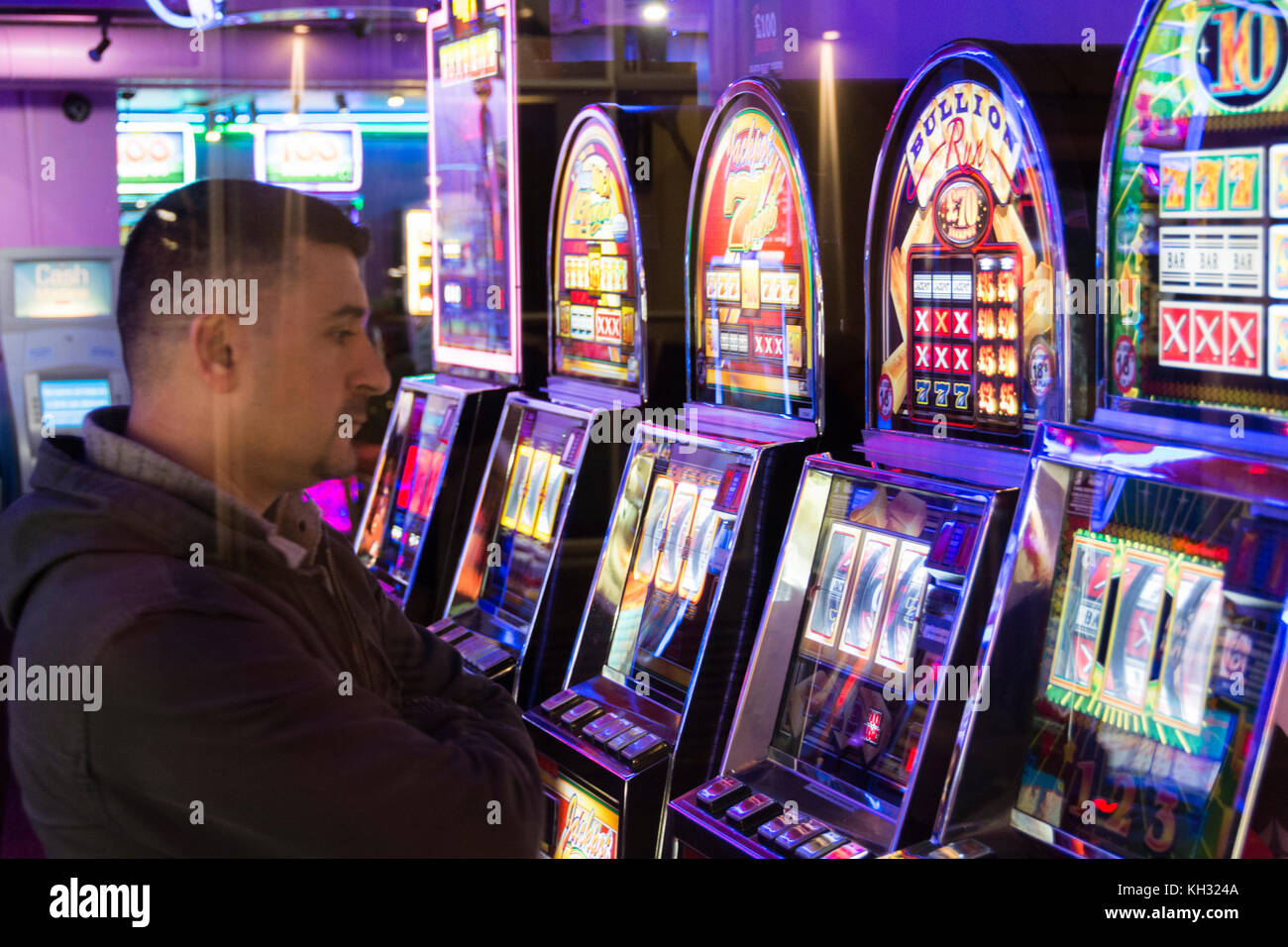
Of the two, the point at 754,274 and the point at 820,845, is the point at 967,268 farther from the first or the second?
the point at 820,845

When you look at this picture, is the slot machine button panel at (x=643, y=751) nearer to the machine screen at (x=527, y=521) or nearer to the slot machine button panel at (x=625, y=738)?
the slot machine button panel at (x=625, y=738)

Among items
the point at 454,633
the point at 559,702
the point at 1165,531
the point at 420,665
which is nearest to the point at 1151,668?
the point at 1165,531

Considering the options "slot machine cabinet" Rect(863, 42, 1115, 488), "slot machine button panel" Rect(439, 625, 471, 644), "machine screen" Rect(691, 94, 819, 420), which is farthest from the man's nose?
"slot machine button panel" Rect(439, 625, 471, 644)

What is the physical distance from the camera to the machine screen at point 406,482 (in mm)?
A: 4230

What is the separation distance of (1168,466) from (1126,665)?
1.01 feet

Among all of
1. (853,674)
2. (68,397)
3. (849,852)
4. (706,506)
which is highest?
(68,397)

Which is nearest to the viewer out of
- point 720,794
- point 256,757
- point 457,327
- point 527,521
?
point 256,757

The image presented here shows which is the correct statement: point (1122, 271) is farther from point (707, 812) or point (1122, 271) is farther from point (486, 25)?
point (486, 25)

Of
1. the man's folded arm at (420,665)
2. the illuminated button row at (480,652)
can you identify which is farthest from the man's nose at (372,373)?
the illuminated button row at (480,652)

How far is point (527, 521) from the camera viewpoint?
3699 mm

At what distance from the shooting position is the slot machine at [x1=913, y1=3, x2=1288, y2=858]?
67.3 inches

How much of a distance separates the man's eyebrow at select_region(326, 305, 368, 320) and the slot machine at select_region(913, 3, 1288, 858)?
1079 mm

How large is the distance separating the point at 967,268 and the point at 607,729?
1.24 meters
